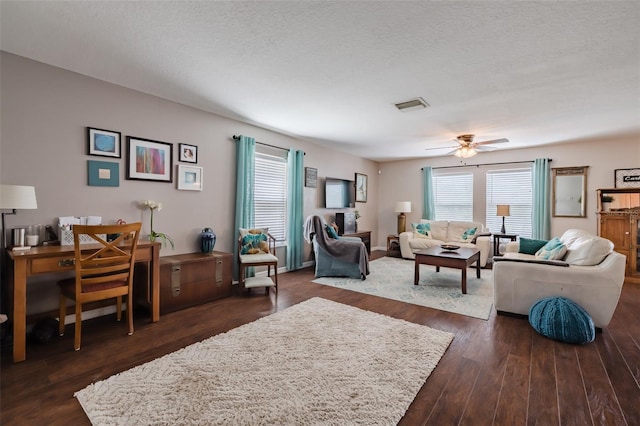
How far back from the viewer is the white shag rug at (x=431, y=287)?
3568mm

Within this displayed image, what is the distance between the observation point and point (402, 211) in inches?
292

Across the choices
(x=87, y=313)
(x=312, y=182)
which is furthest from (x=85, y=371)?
(x=312, y=182)

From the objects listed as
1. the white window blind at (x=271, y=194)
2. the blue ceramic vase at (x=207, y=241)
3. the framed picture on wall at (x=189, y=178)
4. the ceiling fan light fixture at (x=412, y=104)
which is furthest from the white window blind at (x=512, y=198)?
the framed picture on wall at (x=189, y=178)

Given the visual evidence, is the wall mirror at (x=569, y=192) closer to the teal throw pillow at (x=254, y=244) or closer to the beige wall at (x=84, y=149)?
the teal throw pillow at (x=254, y=244)

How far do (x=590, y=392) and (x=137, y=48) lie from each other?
4.23 meters

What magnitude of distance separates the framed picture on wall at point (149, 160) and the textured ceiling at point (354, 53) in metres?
Result: 0.61

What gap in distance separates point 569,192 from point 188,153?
7025mm

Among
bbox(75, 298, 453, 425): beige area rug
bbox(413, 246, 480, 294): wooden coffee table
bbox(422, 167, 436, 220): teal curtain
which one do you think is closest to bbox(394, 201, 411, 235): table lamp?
bbox(422, 167, 436, 220): teal curtain

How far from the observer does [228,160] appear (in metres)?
4.43

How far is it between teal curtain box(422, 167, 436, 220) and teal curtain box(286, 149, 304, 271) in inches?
→ 143

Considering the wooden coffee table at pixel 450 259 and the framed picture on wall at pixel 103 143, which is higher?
the framed picture on wall at pixel 103 143

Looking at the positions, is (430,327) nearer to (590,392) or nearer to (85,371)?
(590,392)

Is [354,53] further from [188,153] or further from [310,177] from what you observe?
[310,177]

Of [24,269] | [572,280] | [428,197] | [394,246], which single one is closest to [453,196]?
[428,197]
